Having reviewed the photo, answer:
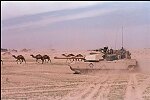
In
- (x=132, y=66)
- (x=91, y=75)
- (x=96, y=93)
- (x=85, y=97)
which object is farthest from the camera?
(x=132, y=66)

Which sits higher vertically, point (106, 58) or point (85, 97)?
point (106, 58)

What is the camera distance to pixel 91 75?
614 inches

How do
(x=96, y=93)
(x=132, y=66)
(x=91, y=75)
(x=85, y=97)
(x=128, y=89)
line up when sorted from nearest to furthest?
(x=85, y=97)
(x=96, y=93)
(x=128, y=89)
(x=91, y=75)
(x=132, y=66)

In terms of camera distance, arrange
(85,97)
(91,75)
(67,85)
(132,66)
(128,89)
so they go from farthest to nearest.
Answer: (132,66) → (91,75) → (67,85) → (128,89) → (85,97)

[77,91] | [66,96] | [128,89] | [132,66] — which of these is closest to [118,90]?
[128,89]

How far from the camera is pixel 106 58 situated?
57.3 feet

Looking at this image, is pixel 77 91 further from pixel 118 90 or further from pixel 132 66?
pixel 132 66

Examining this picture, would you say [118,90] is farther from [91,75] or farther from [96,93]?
[91,75]

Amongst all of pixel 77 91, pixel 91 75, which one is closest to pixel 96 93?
pixel 77 91

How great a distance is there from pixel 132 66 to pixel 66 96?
7795 mm

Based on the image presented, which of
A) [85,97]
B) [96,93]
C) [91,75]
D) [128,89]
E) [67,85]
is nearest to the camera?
[85,97]

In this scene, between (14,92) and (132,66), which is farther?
(132,66)

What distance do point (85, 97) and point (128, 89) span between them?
6.40ft

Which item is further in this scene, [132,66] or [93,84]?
[132,66]
